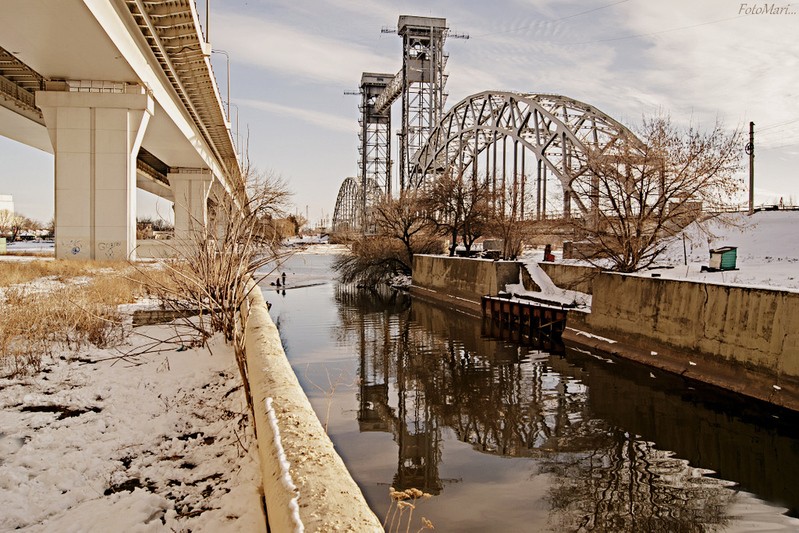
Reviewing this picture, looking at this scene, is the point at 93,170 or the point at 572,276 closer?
the point at 93,170

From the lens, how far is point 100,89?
75.5 feet

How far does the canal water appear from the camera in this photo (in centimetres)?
789

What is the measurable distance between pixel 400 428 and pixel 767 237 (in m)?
24.6

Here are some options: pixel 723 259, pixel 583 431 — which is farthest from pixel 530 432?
pixel 723 259

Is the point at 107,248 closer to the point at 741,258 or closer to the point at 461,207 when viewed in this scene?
the point at 461,207

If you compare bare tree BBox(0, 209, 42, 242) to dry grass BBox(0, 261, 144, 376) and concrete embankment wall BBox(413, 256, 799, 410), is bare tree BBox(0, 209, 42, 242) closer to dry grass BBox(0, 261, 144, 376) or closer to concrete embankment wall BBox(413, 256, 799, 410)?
dry grass BBox(0, 261, 144, 376)

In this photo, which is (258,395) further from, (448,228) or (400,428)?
(448,228)

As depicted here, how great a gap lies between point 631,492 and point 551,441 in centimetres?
227

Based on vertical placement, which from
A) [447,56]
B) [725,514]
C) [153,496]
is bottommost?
[725,514]

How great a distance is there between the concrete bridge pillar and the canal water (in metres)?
10.5

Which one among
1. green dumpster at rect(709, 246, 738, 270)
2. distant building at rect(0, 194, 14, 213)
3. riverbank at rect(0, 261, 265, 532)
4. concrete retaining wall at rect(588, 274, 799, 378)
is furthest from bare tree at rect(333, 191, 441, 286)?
distant building at rect(0, 194, 14, 213)

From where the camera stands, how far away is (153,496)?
498 cm

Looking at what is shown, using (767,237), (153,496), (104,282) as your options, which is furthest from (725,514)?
(767,237)

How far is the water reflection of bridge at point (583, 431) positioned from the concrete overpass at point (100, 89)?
814 cm
